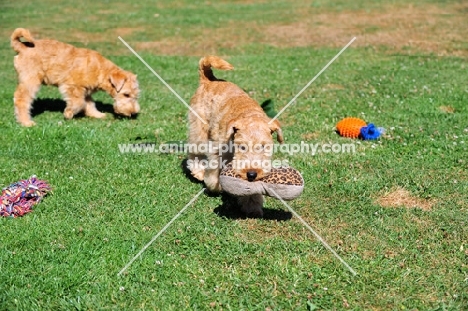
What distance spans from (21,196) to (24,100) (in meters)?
3.94

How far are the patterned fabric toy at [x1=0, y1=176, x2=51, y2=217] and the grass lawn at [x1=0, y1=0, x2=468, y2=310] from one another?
134 mm

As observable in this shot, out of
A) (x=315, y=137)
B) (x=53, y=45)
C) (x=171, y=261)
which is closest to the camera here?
(x=171, y=261)

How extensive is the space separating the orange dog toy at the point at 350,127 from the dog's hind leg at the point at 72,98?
5.28m

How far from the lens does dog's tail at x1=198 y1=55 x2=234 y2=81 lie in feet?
23.0

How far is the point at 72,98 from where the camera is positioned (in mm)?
9906

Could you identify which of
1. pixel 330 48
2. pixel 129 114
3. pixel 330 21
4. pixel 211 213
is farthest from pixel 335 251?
pixel 330 21

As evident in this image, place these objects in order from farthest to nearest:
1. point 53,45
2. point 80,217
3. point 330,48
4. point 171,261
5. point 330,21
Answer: point 330,21 → point 330,48 → point 53,45 → point 80,217 → point 171,261

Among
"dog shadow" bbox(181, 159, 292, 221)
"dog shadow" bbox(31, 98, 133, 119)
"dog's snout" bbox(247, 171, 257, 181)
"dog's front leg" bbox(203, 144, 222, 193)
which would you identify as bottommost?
"dog shadow" bbox(31, 98, 133, 119)

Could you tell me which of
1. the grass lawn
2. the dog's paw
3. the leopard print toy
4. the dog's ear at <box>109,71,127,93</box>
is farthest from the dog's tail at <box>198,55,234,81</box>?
the dog's paw

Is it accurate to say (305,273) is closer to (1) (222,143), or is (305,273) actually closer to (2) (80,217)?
(1) (222,143)

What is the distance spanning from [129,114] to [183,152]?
2.34 m

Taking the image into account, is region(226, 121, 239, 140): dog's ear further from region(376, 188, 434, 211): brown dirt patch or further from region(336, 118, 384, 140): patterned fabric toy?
region(336, 118, 384, 140): patterned fabric toy

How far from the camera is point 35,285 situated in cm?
483

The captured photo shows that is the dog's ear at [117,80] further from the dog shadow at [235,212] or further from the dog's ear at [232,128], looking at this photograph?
the dog's ear at [232,128]
